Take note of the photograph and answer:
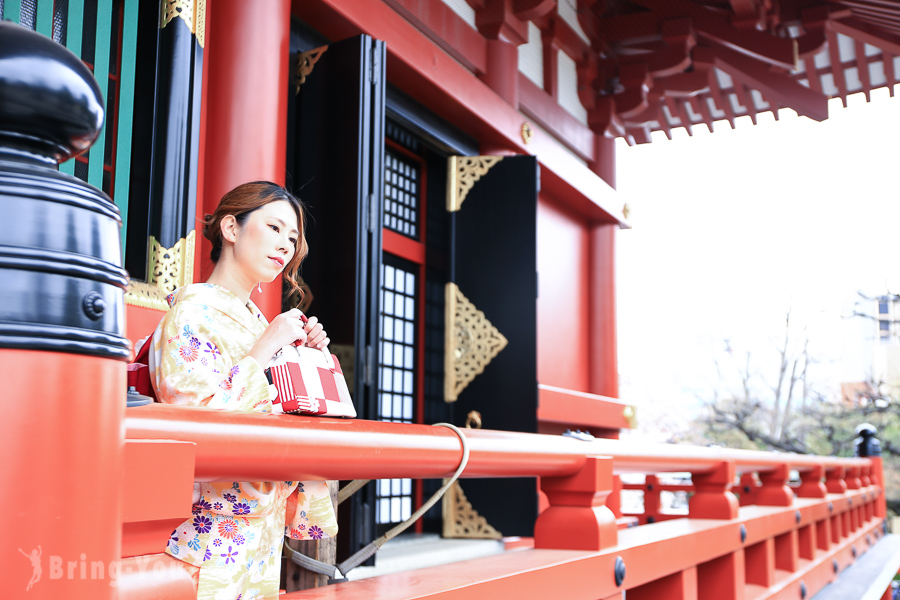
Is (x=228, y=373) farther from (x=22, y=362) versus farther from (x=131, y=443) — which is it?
(x=22, y=362)

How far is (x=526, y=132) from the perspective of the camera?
15.6 feet

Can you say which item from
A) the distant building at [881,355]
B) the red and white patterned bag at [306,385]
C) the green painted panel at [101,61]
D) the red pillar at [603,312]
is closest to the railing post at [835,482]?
the red pillar at [603,312]

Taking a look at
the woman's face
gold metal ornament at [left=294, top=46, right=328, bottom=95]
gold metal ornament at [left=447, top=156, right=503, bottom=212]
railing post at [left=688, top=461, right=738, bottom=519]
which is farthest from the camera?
gold metal ornament at [left=447, top=156, right=503, bottom=212]

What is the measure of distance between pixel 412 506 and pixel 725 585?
260 cm

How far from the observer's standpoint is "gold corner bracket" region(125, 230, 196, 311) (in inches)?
92.6

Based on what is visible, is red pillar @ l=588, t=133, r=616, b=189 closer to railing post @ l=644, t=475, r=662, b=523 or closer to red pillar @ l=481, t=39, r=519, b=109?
red pillar @ l=481, t=39, r=519, b=109

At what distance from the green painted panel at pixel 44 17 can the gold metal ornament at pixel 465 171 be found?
2.50 meters

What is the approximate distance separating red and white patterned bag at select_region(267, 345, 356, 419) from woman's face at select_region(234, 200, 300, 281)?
24cm

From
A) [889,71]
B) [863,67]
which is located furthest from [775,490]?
[889,71]

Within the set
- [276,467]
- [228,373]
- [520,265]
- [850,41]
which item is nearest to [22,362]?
[276,467]

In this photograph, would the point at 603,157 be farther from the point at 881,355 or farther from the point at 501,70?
the point at 881,355

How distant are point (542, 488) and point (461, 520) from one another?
2.73 meters

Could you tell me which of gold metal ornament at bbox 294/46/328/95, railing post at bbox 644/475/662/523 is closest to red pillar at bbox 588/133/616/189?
railing post at bbox 644/475/662/523

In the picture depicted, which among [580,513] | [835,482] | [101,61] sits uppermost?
[101,61]
